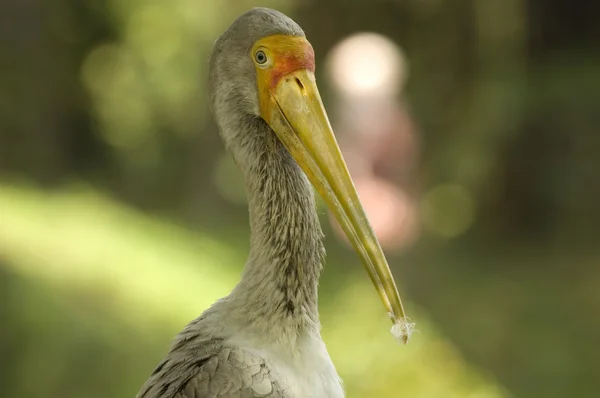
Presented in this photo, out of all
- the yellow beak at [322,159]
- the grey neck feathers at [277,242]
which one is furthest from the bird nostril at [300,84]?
the grey neck feathers at [277,242]

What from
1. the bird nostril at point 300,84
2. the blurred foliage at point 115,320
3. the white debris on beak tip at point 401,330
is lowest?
the white debris on beak tip at point 401,330

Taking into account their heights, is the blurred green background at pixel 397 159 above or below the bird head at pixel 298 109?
above

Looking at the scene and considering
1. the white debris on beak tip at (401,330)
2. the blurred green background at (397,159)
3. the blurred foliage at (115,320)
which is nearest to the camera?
the white debris on beak tip at (401,330)

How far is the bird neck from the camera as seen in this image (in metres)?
1.29

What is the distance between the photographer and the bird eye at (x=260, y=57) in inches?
50.2

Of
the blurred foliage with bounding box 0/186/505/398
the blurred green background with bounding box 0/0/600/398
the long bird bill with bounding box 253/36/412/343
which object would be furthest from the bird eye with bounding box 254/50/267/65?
the blurred green background with bounding box 0/0/600/398

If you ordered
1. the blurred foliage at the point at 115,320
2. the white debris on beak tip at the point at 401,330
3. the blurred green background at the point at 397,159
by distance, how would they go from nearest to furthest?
1. the white debris on beak tip at the point at 401,330
2. the blurred foliage at the point at 115,320
3. the blurred green background at the point at 397,159

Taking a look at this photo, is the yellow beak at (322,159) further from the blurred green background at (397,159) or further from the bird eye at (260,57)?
the blurred green background at (397,159)

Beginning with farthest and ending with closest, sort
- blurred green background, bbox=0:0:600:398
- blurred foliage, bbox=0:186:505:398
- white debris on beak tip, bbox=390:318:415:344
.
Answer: blurred green background, bbox=0:0:600:398 < blurred foliage, bbox=0:186:505:398 < white debris on beak tip, bbox=390:318:415:344

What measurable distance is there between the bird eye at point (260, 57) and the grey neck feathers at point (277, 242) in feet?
0.34

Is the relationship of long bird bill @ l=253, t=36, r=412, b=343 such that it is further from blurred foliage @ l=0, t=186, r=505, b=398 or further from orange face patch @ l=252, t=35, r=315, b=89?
blurred foliage @ l=0, t=186, r=505, b=398

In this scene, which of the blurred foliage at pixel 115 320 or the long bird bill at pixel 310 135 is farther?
the blurred foliage at pixel 115 320

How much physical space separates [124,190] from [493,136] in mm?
2060

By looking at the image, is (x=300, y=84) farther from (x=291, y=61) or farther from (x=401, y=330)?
(x=401, y=330)
